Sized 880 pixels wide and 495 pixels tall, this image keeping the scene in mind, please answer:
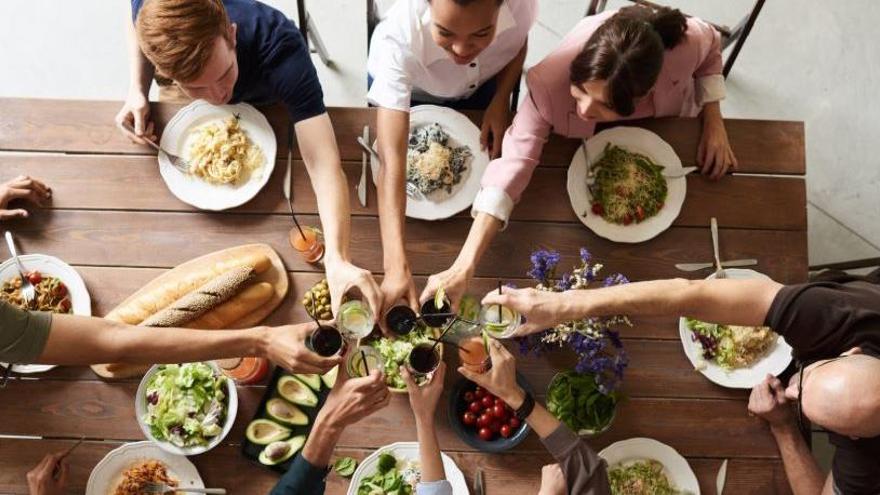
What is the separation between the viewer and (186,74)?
183 centimetres

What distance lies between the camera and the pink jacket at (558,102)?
2.06 metres

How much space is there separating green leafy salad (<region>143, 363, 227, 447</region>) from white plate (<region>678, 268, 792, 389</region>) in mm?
1579

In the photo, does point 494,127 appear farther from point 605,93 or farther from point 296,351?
point 296,351

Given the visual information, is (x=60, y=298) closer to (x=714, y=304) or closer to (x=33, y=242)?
(x=33, y=242)

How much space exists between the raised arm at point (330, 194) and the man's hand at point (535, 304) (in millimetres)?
403

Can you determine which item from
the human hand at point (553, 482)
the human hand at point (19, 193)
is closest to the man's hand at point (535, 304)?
the human hand at point (553, 482)

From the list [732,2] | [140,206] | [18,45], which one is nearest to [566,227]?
[140,206]

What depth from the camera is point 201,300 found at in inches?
82.0

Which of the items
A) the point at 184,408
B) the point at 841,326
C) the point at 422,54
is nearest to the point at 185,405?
the point at 184,408

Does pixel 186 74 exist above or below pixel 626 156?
above

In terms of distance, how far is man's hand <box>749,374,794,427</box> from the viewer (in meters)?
2.07

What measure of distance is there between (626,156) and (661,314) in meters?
0.59

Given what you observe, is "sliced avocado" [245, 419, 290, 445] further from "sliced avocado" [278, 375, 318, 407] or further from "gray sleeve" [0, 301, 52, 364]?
"gray sleeve" [0, 301, 52, 364]

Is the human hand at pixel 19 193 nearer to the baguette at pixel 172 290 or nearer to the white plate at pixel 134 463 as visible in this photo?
the baguette at pixel 172 290
